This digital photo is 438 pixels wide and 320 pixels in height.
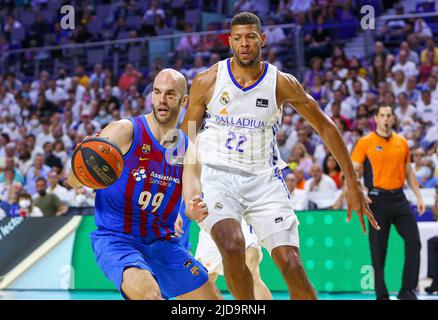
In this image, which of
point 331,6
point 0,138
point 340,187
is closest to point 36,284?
point 340,187

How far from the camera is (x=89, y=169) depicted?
499 centimetres

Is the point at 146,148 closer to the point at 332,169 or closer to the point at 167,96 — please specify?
the point at 167,96

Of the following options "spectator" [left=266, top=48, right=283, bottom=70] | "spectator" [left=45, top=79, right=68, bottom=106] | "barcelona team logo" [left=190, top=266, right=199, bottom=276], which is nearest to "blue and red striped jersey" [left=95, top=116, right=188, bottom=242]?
"barcelona team logo" [left=190, top=266, right=199, bottom=276]

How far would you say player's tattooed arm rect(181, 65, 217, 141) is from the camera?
6.24 m

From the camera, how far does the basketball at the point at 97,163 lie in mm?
4984

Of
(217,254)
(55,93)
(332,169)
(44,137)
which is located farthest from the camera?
(55,93)

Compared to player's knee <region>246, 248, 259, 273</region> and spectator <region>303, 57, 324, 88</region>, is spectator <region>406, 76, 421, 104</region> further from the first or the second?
player's knee <region>246, 248, 259, 273</region>

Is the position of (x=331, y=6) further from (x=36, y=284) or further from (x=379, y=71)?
(x=36, y=284)

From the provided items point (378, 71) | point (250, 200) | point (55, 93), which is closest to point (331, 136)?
point (250, 200)

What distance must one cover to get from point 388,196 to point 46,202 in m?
6.11

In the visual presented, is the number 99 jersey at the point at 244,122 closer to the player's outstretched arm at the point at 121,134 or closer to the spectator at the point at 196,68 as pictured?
the player's outstretched arm at the point at 121,134

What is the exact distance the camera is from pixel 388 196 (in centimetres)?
949

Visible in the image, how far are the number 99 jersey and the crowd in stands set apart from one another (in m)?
5.61
